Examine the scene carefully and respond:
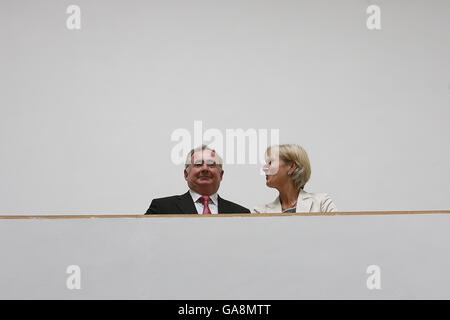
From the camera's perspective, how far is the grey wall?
215cm

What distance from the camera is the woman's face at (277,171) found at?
2469mm

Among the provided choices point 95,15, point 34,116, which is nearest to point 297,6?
point 95,15

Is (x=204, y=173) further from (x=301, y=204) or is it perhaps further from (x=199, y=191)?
(x=301, y=204)

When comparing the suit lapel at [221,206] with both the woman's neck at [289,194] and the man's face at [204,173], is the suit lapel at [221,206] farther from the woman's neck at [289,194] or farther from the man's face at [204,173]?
the woman's neck at [289,194]

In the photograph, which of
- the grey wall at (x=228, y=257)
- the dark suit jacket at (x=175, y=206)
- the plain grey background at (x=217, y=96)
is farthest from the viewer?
the plain grey background at (x=217, y=96)

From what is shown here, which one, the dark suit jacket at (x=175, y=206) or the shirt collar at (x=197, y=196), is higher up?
the shirt collar at (x=197, y=196)

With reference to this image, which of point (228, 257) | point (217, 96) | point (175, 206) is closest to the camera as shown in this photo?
point (228, 257)

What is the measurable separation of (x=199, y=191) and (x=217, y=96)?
1.55 metres

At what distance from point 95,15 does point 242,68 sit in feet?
3.22

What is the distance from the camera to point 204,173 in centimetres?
243

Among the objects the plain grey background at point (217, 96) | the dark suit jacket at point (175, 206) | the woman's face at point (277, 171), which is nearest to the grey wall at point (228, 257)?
the dark suit jacket at point (175, 206)

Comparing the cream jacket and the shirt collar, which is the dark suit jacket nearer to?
the shirt collar

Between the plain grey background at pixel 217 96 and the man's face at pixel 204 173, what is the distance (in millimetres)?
1412

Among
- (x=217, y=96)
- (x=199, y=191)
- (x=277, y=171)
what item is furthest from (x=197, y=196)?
(x=217, y=96)
